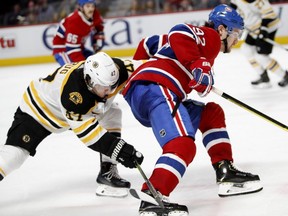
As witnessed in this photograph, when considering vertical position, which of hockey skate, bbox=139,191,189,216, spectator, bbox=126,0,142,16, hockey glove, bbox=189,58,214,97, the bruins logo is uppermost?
hockey glove, bbox=189,58,214,97

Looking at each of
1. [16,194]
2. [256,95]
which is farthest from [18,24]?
[16,194]

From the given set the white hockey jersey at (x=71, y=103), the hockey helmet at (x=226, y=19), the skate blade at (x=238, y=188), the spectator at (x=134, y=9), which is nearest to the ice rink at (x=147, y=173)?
the skate blade at (x=238, y=188)

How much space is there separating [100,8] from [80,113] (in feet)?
22.0

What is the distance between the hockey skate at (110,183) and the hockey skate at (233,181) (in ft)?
1.62

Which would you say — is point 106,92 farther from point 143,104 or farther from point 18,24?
point 18,24

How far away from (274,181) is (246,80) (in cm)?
325

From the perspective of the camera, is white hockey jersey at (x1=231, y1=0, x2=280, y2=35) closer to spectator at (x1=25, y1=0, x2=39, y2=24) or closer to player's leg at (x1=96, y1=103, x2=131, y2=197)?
player's leg at (x1=96, y1=103, x2=131, y2=197)

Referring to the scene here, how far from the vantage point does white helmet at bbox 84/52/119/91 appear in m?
2.64

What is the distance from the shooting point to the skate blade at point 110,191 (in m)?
3.08

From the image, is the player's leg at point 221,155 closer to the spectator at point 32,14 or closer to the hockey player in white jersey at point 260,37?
the hockey player in white jersey at point 260,37

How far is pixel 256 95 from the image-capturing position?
5.41 meters

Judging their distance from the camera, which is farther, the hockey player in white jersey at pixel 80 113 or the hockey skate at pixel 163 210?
the hockey player in white jersey at pixel 80 113

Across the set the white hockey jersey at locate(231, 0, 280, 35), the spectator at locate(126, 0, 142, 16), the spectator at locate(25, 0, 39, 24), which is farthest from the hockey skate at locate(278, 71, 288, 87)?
the spectator at locate(25, 0, 39, 24)

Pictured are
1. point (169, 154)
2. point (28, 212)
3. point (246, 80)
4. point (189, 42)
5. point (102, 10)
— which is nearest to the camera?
point (169, 154)
